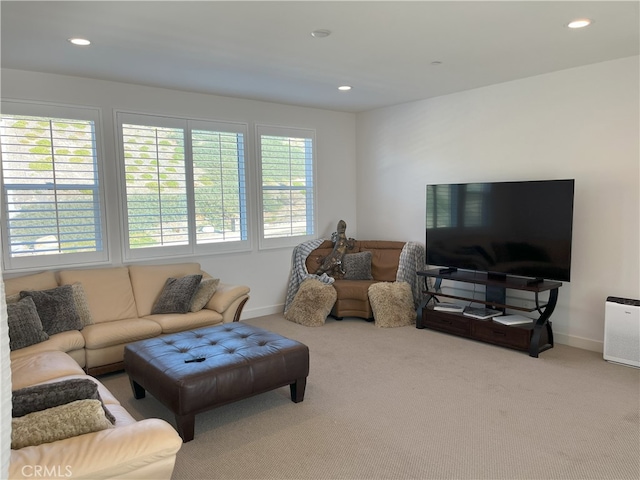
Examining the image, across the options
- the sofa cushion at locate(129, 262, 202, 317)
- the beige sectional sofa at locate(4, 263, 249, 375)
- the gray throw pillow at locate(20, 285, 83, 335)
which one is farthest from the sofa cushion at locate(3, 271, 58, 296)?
the sofa cushion at locate(129, 262, 202, 317)

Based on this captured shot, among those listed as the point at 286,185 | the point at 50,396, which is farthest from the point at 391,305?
the point at 50,396

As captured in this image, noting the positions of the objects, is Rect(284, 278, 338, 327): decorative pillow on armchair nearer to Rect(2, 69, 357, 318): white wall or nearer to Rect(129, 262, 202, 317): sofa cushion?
Rect(2, 69, 357, 318): white wall

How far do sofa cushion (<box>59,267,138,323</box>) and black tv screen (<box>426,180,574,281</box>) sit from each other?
10.4 ft

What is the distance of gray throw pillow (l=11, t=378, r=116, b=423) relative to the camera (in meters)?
1.89

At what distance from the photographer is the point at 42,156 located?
4.11 m

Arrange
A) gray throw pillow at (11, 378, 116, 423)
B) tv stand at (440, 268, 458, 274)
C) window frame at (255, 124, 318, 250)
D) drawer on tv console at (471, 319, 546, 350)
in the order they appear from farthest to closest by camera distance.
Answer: window frame at (255, 124, 318, 250) → tv stand at (440, 268, 458, 274) → drawer on tv console at (471, 319, 546, 350) → gray throw pillow at (11, 378, 116, 423)

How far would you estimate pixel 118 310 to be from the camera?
4.18 metres

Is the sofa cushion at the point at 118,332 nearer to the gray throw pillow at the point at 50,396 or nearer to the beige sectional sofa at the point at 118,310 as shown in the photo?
the beige sectional sofa at the point at 118,310

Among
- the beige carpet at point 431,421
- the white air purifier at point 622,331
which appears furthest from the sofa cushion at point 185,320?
the white air purifier at point 622,331

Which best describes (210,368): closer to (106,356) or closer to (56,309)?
(106,356)

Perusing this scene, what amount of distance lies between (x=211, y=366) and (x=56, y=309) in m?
1.67

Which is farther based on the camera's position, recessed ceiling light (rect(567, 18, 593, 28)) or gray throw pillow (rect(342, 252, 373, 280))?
gray throw pillow (rect(342, 252, 373, 280))

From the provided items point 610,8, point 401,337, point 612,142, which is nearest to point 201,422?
point 401,337

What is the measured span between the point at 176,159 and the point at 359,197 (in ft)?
8.67
